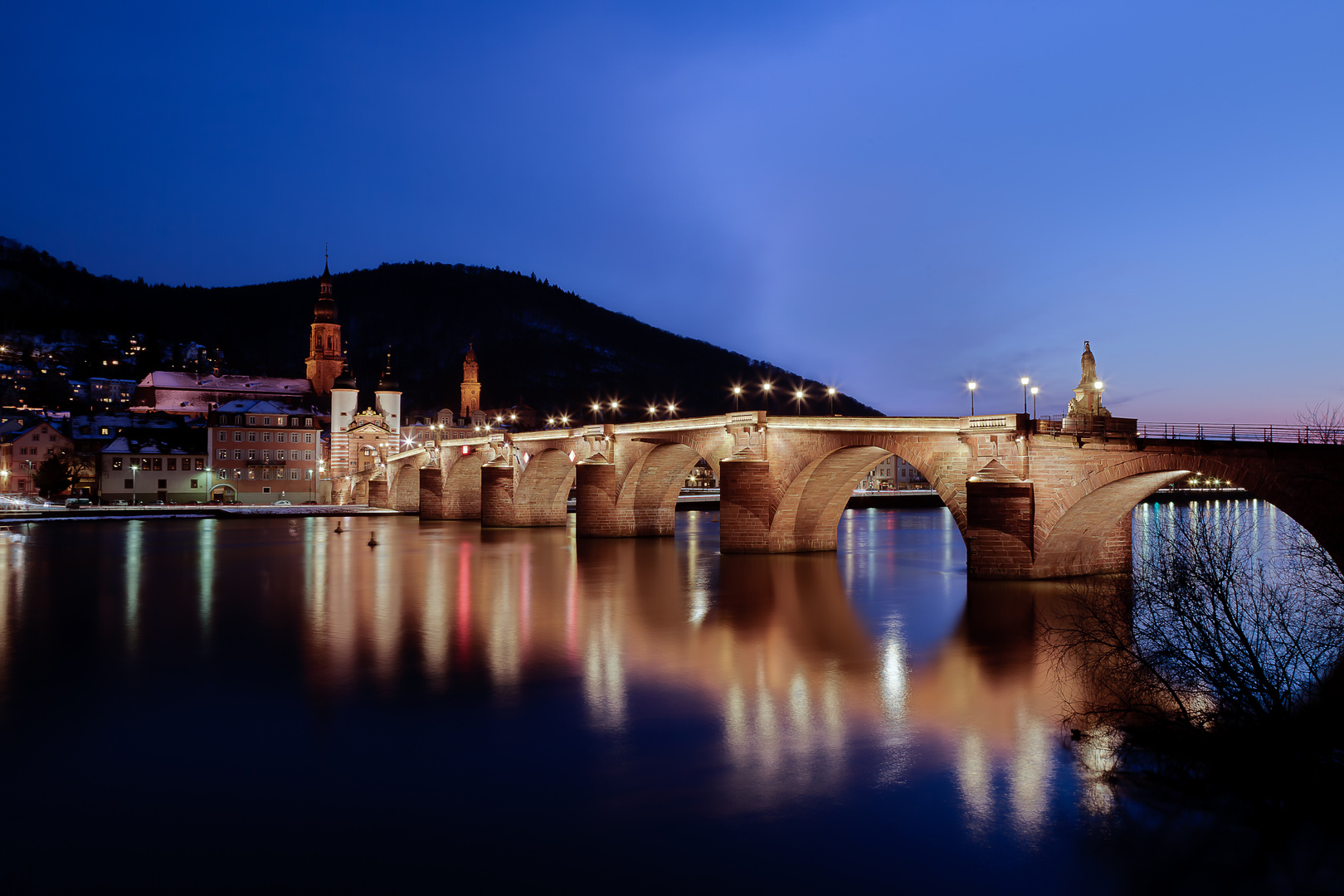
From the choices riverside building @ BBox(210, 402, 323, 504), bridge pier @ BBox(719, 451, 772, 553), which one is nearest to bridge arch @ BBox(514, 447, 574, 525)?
bridge pier @ BBox(719, 451, 772, 553)

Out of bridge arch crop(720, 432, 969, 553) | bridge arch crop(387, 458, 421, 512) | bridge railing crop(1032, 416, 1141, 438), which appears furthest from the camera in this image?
bridge arch crop(387, 458, 421, 512)

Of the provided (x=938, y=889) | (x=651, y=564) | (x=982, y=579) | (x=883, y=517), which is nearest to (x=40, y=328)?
(x=883, y=517)

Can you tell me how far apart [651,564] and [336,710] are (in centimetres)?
1831

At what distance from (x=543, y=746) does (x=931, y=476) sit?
16194 millimetres

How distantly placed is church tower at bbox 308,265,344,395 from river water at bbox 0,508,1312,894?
79443 mm

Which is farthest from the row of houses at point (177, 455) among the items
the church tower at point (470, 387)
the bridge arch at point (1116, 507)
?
the bridge arch at point (1116, 507)

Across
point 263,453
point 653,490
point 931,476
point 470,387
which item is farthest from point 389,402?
point 931,476

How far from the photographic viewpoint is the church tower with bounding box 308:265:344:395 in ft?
322

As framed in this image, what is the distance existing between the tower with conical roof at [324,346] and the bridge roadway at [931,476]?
5666cm

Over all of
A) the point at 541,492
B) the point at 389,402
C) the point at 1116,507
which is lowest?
the point at 541,492

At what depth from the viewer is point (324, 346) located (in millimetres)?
98500

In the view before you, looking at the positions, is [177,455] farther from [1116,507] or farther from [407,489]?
[1116,507]

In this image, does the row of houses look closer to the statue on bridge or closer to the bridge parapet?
the bridge parapet

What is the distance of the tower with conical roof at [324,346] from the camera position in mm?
98000
